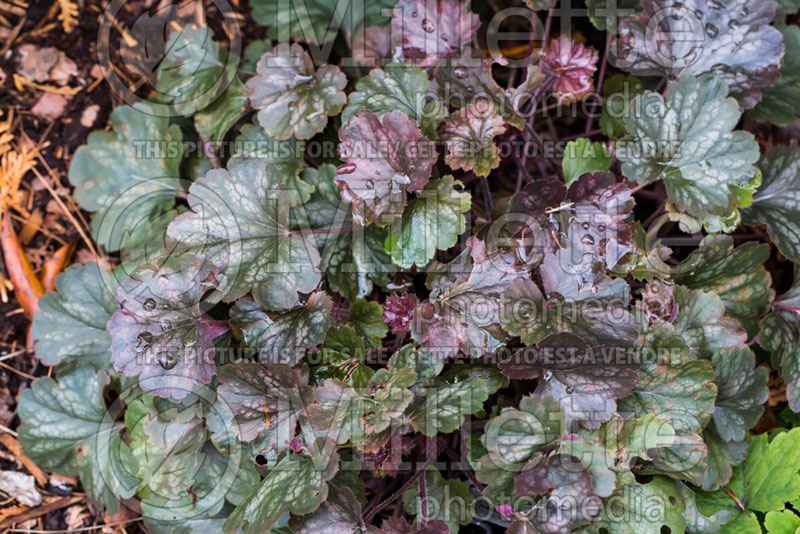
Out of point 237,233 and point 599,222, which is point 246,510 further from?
point 599,222

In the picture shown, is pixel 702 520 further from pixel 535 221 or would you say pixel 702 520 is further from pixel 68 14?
pixel 68 14

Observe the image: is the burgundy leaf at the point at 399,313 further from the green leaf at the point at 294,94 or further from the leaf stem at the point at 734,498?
the leaf stem at the point at 734,498

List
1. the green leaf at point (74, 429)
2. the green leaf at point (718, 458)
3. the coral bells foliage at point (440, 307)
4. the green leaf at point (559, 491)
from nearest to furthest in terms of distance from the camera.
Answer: the green leaf at point (559, 491), the coral bells foliage at point (440, 307), the green leaf at point (718, 458), the green leaf at point (74, 429)

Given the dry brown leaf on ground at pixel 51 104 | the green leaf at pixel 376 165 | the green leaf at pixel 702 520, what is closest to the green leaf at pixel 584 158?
the green leaf at pixel 376 165

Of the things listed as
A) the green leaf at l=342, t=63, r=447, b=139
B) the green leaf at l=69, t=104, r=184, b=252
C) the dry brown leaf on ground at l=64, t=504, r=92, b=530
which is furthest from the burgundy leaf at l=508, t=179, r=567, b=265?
the dry brown leaf on ground at l=64, t=504, r=92, b=530

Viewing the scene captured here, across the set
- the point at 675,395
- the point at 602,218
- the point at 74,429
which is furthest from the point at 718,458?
the point at 74,429

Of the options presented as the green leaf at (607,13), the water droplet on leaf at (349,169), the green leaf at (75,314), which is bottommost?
the green leaf at (75,314)

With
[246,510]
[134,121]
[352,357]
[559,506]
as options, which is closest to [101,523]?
[246,510]
